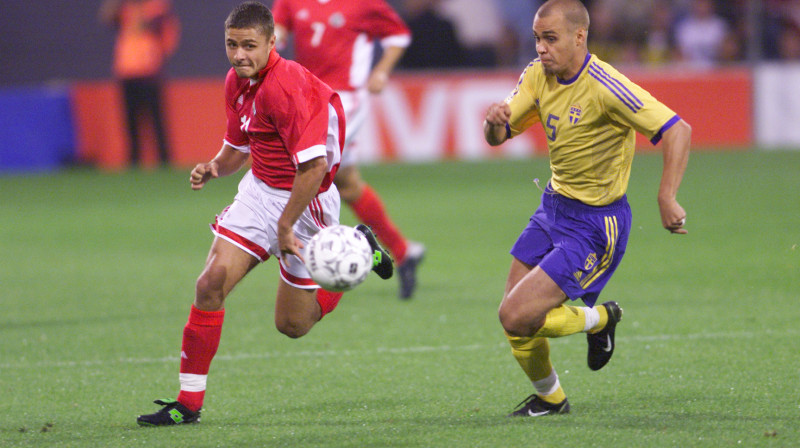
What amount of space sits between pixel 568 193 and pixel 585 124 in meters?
0.32

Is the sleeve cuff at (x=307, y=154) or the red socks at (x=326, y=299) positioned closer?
the sleeve cuff at (x=307, y=154)

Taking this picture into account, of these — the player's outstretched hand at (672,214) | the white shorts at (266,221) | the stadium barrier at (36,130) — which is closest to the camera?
the player's outstretched hand at (672,214)

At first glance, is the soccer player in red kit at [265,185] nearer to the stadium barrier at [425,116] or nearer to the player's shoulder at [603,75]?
the player's shoulder at [603,75]

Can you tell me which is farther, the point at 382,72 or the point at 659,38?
the point at 659,38

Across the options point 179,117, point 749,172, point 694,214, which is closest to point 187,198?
point 179,117

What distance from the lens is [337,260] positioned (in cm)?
450

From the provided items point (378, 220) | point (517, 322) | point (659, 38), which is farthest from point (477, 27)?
point (517, 322)

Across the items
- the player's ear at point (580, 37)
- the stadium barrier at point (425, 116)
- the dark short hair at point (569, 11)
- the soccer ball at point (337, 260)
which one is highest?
the dark short hair at point (569, 11)

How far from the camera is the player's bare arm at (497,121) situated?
4.75m

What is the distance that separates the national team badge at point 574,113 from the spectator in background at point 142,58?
43.6ft

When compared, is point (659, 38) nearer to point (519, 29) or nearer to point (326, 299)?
point (519, 29)

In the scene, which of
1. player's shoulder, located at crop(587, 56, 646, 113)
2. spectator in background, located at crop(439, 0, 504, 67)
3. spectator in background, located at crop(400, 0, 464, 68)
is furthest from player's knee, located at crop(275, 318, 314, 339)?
spectator in background, located at crop(439, 0, 504, 67)

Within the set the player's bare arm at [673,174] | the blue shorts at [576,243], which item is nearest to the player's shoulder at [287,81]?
the blue shorts at [576,243]

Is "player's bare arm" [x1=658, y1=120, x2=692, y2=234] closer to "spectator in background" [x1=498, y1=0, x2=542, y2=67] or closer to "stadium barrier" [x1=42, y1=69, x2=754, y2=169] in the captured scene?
"stadium barrier" [x1=42, y1=69, x2=754, y2=169]
